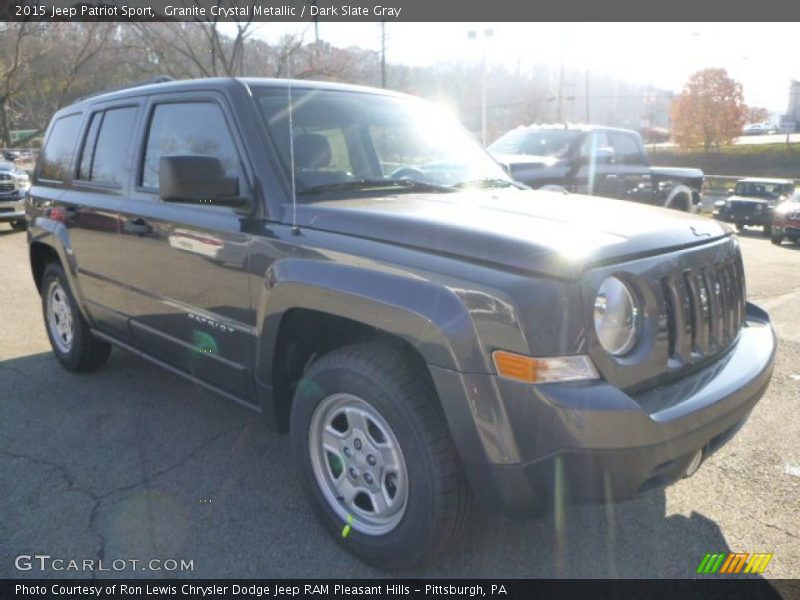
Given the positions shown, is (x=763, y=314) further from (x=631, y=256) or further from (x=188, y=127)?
(x=188, y=127)

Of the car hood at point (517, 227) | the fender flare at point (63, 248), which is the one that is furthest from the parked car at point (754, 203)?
the fender flare at point (63, 248)

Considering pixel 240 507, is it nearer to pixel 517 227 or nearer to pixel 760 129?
Answer: pixel 517 227

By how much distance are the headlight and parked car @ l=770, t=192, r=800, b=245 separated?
15235 mm

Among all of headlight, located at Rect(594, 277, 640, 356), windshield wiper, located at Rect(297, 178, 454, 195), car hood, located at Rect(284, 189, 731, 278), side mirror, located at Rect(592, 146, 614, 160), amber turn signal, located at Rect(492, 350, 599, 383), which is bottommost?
amber turn signal, located at Rect(492, 350, 599, 383)

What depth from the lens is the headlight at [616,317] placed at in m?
2.20

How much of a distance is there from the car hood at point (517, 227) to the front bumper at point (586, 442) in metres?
0.41

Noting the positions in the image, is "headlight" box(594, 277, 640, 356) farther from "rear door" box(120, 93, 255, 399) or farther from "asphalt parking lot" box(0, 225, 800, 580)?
"rear door" box(120, 93, 255, 399)

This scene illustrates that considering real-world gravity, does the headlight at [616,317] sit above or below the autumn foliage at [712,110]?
below

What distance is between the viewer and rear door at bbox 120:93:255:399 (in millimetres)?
3010

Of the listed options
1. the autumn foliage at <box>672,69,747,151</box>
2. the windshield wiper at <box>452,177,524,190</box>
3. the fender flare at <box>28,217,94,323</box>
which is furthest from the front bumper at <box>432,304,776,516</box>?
the autumn foliage at <box>672,69,747,151</box>

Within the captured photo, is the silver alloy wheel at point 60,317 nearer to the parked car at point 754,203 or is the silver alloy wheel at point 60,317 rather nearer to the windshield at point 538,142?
the windshield at point 538,142

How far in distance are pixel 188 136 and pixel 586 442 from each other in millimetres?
2514
